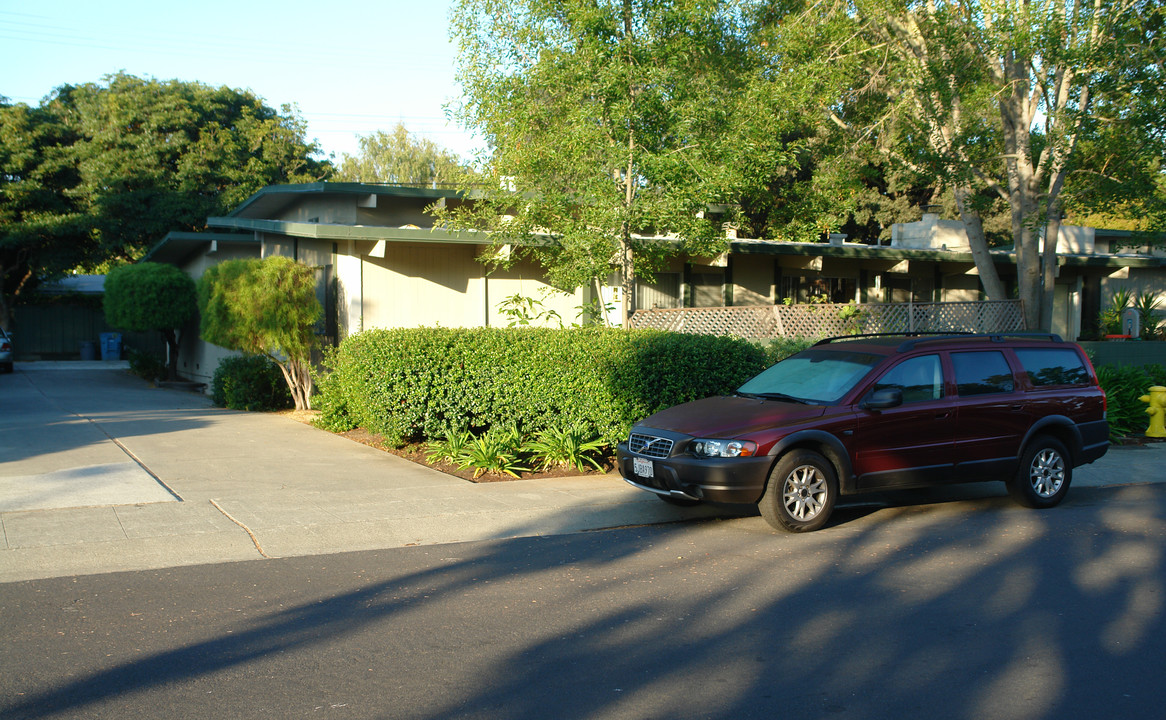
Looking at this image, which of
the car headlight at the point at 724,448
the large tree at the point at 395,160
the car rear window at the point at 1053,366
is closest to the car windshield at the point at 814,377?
the car headlight at the point at 724,448

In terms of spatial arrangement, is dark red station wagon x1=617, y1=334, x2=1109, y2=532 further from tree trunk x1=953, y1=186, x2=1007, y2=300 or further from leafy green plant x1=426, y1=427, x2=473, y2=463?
tree trunk x1=953, y1=186, x2=1007, y2=300

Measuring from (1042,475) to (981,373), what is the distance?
125 cm

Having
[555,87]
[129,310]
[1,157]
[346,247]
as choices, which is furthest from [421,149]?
[555,87]

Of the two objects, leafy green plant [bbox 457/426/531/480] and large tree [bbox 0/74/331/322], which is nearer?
leafy green plant [bbox 457/426/531/480]

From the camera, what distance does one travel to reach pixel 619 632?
5.29 metres

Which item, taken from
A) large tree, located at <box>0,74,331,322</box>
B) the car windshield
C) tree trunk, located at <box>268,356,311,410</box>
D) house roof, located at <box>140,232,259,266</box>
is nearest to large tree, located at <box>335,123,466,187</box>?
large tree, located at <box>0,74,331,322</box>

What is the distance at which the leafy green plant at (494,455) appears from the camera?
34.4 ft

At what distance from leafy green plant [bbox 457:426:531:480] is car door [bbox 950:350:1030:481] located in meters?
4.77

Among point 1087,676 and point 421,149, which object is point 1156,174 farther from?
point 421,149

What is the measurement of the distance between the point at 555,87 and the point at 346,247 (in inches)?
207

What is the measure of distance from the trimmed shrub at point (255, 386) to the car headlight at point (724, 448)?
11365 mm

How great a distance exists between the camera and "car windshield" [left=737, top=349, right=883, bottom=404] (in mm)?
8438

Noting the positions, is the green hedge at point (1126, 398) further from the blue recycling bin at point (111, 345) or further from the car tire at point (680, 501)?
the blue recycling bin at point (111, 345)

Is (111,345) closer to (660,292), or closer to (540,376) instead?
(660,292)
